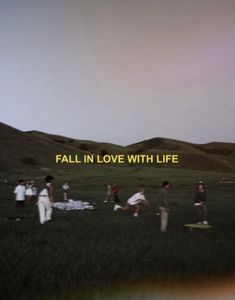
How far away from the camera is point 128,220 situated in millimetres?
29438

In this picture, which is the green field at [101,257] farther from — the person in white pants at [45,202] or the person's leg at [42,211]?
Result: the person in white pants at [45,202]


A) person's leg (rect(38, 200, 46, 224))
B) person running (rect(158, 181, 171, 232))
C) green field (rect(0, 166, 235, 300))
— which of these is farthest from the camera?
person's leg (rect(38, 200, 46, 224))

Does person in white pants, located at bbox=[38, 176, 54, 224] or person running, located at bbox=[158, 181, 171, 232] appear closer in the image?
person running, located at bbox=[158, 181, 171, 232]

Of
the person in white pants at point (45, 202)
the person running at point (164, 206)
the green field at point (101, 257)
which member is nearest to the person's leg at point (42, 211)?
the person in white pants at point (45, 202)

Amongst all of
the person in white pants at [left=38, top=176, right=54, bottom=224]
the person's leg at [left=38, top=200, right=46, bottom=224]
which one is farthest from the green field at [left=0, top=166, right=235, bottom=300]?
the person in white pants at [left=38, top=176, right=54, bottom=224]

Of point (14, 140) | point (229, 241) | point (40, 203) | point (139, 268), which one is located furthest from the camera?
point (14, 140)

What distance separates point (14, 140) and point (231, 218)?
128 meters

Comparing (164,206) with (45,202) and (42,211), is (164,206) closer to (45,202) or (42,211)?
(45,202)

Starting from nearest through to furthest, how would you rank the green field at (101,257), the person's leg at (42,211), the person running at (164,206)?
1. the green field at (101,257)
2. the person running at (164,206)
3. the person's leg at (42,211)

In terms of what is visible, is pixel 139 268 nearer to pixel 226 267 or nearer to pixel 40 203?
pixel 226 267

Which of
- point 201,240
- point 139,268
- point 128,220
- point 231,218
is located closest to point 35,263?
point 139,268

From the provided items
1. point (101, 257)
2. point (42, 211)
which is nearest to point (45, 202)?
point (42, 211)

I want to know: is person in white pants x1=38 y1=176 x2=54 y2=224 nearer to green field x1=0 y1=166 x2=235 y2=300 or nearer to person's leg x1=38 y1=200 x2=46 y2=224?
person's leg x1=38 y1=200 x2=46 y2=224

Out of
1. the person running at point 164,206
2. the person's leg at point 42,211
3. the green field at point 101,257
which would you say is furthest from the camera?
the person's leg at point 42,211
